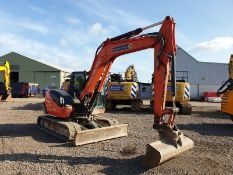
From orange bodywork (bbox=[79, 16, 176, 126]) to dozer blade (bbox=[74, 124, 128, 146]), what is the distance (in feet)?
4.34

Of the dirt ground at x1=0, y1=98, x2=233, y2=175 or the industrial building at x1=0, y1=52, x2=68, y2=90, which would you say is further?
the industrial building at x1=0, y1=52, x2=68, y2=90

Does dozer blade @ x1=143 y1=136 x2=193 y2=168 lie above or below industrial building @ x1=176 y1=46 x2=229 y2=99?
below

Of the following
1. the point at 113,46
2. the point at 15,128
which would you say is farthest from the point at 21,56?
the point at 113,46

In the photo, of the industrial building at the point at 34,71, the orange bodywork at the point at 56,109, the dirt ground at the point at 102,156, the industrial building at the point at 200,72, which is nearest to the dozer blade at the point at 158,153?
the dirt ground at the point at 102,156

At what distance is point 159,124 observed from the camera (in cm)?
756

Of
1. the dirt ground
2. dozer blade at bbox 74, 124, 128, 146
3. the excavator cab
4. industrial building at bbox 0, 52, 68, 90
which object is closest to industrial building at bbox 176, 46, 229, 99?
industrial building at bbox 0, 52, 68, 90

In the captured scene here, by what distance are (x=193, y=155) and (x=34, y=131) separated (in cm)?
583

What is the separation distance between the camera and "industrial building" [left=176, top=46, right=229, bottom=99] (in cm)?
4069

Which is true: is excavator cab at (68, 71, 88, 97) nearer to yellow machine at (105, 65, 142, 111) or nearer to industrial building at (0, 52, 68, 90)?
yellow machine at (105, 65, 142, 111)

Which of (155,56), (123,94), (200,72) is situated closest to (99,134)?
(155,56)

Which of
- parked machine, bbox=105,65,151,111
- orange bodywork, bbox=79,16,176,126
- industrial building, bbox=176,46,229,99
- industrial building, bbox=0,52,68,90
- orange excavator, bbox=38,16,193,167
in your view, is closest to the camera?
orange excavator, bbox=38,16,193,167

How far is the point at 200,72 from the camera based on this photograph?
41438 millimetres

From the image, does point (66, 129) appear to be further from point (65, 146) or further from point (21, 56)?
point (21, 56)

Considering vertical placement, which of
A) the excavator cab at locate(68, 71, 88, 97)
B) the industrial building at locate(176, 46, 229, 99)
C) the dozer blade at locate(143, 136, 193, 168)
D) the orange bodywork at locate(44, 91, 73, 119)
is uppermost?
the industrial building at locate(176, 46, 229, 99)
